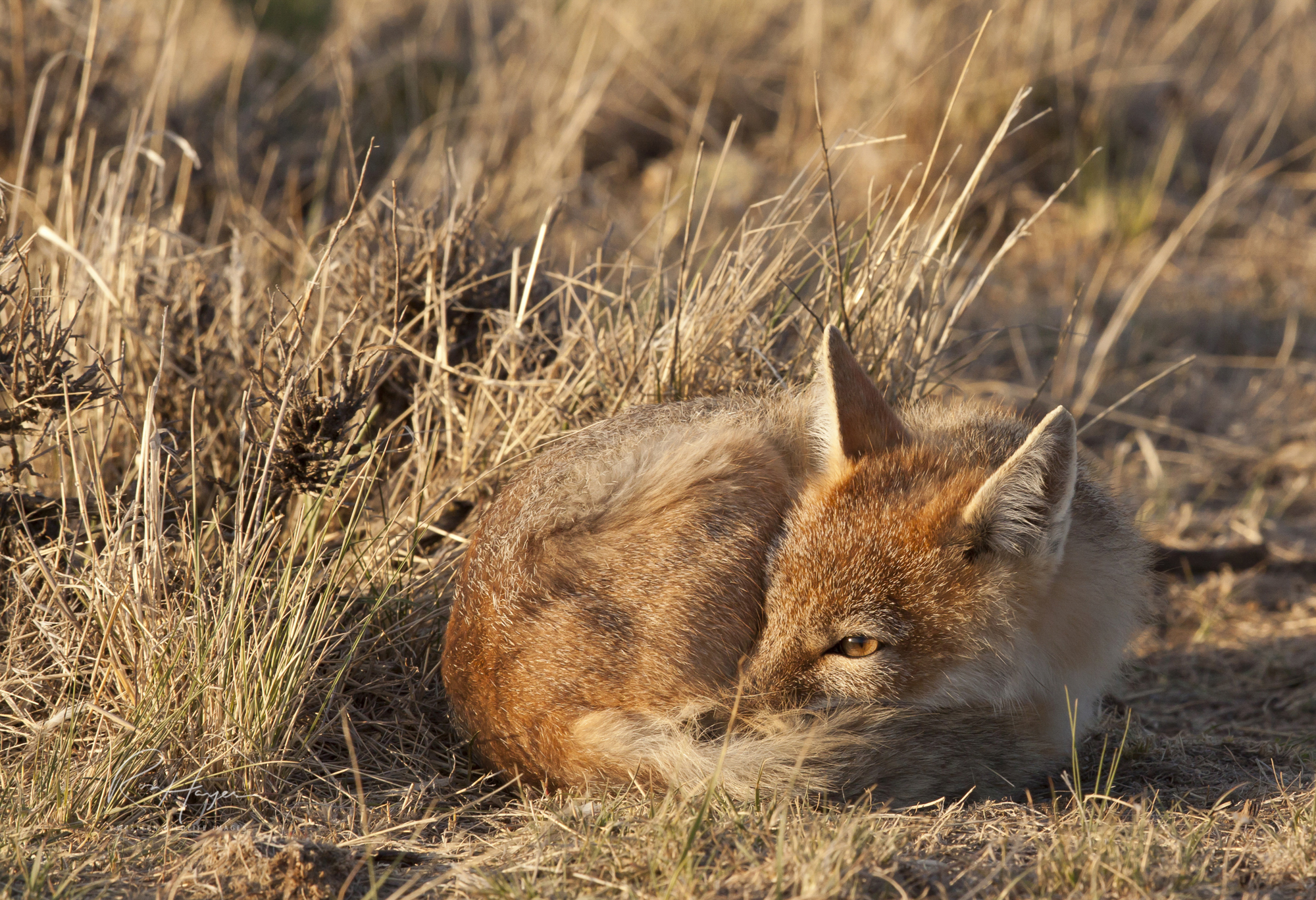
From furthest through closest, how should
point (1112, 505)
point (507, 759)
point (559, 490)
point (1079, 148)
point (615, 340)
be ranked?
1. point (1079, 148)
2. point (615, 340)
3. point (1112, 505)
4. point (559, 490)
5. point (507, 759)

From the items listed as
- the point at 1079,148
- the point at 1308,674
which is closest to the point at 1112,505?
the point at 1308,674

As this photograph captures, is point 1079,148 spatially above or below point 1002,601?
above

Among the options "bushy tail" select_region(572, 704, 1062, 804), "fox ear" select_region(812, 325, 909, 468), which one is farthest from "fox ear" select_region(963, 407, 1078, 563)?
"bushy tail" select_region(572, 704, 1062, 804)

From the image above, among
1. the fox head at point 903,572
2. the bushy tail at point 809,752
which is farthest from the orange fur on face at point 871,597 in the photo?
the bushy tail at point 809,752

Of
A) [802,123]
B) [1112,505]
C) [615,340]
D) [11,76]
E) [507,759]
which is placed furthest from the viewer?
[802,123]

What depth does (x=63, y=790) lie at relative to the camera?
2.92 m

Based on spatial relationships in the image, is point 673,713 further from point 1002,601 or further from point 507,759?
point 1002,601

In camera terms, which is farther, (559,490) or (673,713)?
(559,490)

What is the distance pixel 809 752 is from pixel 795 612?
16.4 inches

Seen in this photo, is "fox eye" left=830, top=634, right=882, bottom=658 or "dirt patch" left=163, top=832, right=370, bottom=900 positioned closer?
"dirt patch" left=163, top=832, right=370, bottom=900

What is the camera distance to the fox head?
121 inches

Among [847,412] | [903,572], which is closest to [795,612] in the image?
[903,572]

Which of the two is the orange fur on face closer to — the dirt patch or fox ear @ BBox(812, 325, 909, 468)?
fox ear @ BBox(812, 325, 909, 468)

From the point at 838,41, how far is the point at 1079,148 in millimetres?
2264
